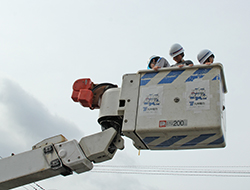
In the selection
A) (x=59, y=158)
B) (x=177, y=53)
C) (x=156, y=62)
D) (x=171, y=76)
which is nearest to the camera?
(x=171, y=76)

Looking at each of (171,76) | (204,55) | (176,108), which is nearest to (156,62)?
(204,55)

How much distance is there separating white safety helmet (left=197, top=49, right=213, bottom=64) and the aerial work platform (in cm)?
64

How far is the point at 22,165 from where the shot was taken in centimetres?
523

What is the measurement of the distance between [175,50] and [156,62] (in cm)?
36

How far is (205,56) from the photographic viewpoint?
5.42 m

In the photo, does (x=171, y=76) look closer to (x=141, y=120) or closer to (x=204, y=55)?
(x=141, y=120)

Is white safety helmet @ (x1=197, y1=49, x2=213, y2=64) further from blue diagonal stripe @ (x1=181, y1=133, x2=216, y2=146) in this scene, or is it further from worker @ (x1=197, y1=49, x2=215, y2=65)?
blue diagonal stripe @ (x1=181, y1=133, x2=216, y2=146)

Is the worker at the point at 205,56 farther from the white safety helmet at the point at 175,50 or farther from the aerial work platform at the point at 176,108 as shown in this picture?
the aerial work platform at the point at 176,108

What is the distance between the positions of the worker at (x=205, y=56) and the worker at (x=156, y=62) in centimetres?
51

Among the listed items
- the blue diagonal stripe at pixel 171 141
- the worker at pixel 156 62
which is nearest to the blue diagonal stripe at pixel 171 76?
the worker at pixel 156 62

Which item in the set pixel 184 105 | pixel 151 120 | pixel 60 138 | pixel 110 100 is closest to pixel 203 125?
pixel 184 105

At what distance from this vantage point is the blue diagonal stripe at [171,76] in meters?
4.81

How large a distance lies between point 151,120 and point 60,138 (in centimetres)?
156

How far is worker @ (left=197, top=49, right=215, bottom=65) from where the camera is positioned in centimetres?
541
